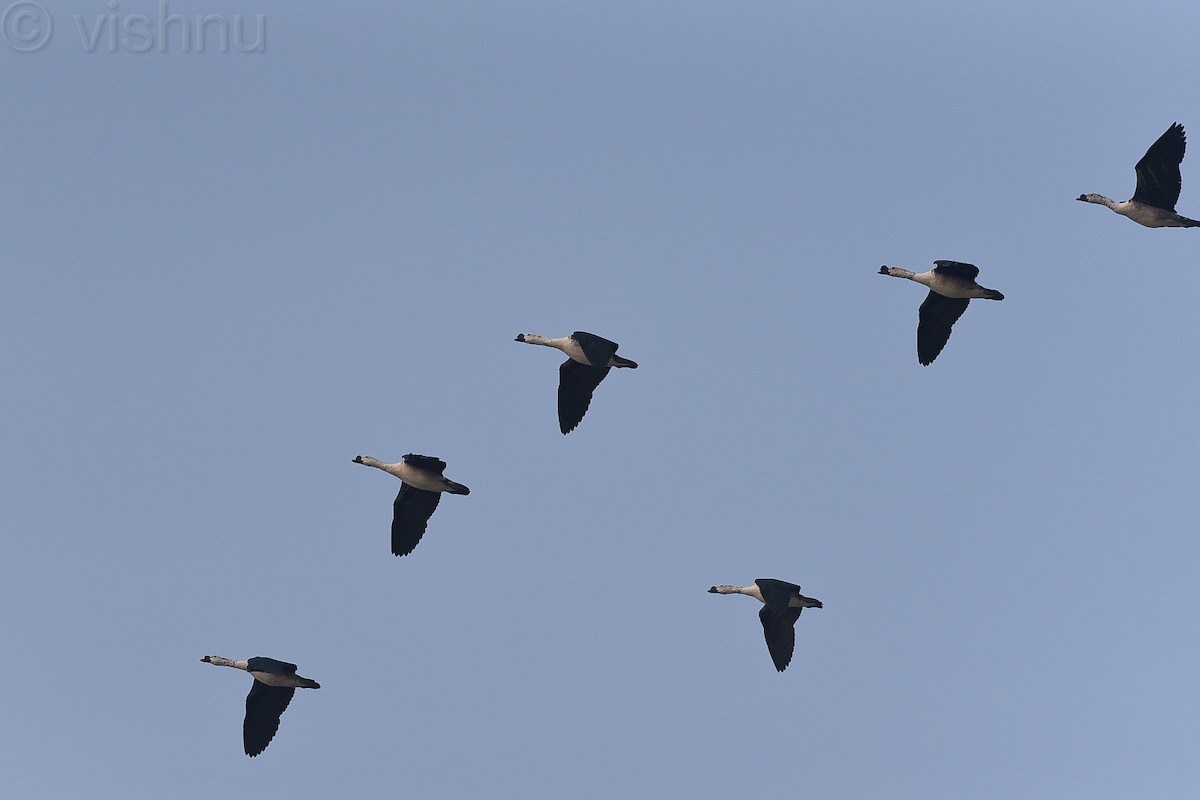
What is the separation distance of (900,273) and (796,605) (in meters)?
11.1

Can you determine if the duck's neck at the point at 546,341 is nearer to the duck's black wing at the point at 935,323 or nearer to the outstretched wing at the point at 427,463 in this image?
the outstretched wing at the point at 427,463

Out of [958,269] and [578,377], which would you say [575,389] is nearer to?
[578,377]

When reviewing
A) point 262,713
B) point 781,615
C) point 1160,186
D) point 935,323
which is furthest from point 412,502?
point 1160,186

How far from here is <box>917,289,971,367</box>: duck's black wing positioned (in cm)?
6294

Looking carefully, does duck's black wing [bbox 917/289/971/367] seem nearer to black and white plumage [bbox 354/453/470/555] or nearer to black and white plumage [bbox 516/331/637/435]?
black and white plumage [bbox 516/331/637/435]

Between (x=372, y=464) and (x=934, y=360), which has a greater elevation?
(x=934, y=360)

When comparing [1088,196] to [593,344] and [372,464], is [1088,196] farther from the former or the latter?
[372,464]

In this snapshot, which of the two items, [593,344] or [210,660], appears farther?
[210,660]

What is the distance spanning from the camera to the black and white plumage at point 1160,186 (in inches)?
2340

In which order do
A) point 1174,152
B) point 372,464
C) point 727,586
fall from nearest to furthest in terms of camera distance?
point 1174,152 → point 372,464 → point 727,586

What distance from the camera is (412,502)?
61938mm

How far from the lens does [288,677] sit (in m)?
60.7

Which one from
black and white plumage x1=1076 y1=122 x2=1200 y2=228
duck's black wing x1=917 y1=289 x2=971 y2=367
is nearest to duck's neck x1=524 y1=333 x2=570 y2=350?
duck's black wing x1=917 y1=289 x2=971 y2=367

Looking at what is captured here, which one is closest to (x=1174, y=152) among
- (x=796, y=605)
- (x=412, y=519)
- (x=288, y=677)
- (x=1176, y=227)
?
(x=1176, y=227)
